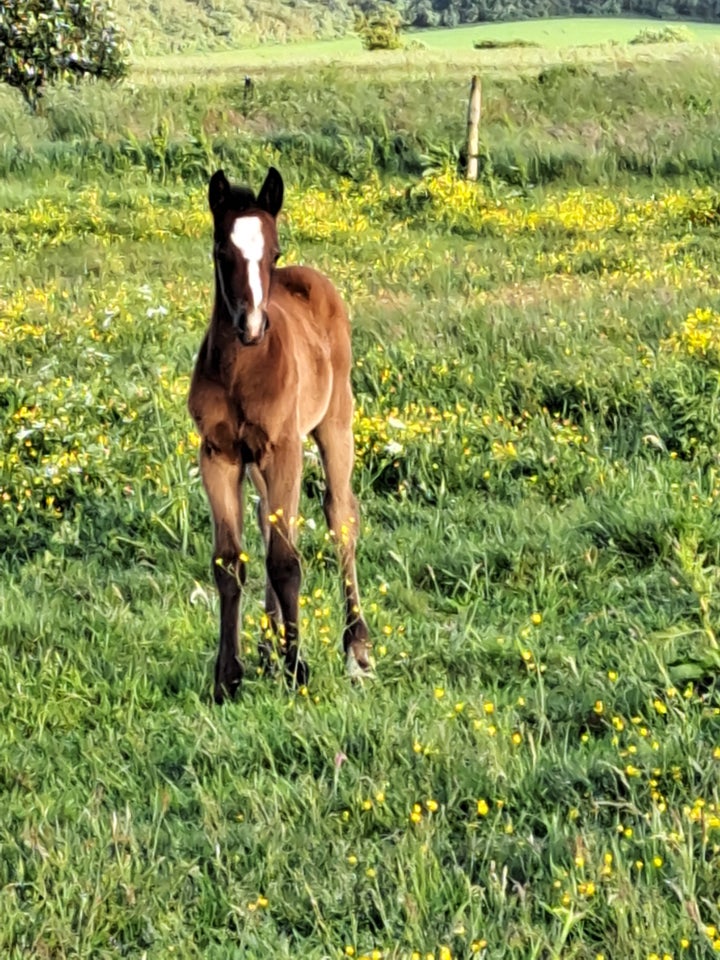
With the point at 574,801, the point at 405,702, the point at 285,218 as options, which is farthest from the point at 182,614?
the point at 285,218

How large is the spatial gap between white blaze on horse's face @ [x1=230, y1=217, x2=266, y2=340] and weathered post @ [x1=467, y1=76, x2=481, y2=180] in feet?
51.0

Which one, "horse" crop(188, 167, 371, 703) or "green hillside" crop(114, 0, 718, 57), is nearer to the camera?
"horse" crop(188, 167, 371, 703)

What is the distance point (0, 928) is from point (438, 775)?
54.8 inches

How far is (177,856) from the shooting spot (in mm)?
3641

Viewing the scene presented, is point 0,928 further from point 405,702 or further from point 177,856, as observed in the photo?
point 405,702

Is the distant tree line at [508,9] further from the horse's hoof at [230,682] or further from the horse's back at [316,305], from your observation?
the horse's hoof at [230,682]

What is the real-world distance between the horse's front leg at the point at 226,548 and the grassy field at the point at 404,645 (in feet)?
0.37

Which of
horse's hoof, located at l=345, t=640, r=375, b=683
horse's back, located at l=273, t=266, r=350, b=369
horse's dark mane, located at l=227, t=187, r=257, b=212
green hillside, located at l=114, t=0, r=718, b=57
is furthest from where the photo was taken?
green hillside, located at l=114, t=0, r=718, b=57

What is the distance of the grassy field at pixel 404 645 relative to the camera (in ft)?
11.1

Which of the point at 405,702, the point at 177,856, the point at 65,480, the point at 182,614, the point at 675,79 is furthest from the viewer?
the point at 675,79

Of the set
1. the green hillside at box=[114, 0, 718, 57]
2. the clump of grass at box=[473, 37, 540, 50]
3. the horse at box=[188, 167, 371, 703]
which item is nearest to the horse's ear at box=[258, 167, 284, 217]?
the horse at box=[188, 167, 371, 703]

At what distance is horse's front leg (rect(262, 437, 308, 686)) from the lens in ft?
15.6

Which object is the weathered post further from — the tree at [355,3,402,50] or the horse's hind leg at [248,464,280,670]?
the tree at [355,3,402,50]

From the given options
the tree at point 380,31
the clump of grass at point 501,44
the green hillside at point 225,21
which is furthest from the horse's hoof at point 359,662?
the green hillside at point 225,21
